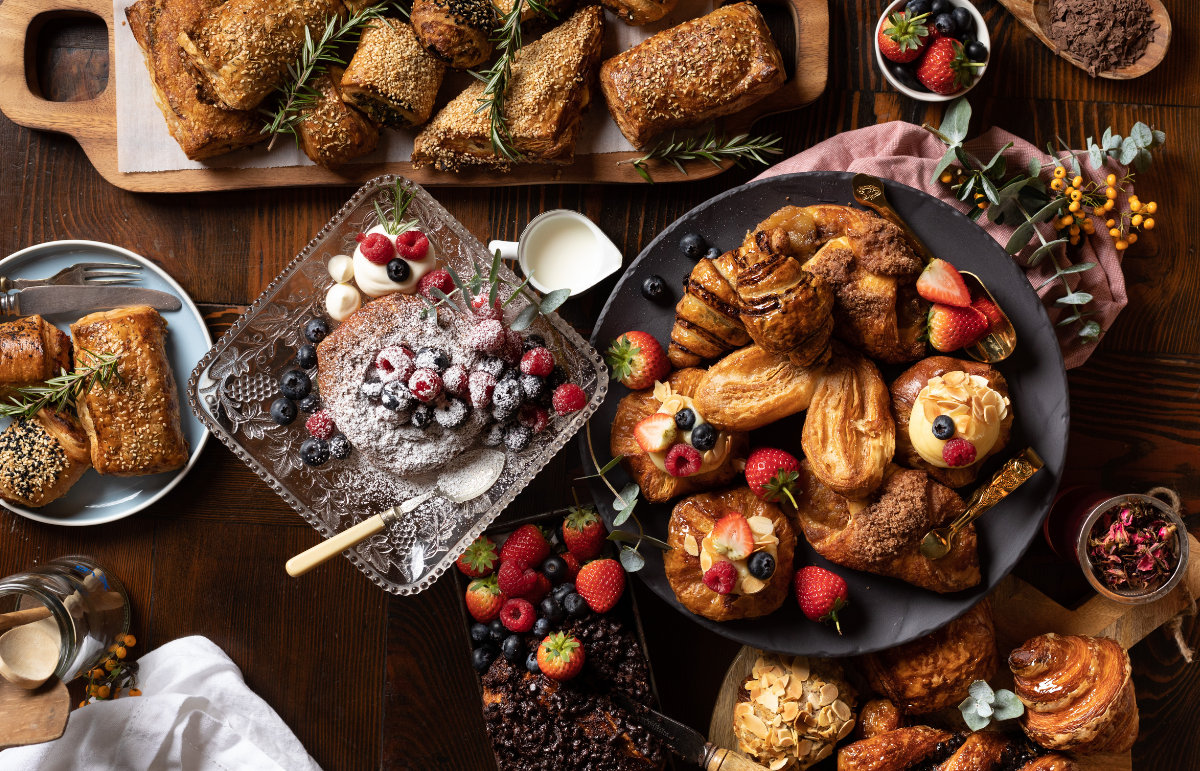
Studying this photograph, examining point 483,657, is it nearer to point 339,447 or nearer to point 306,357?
point 339,447

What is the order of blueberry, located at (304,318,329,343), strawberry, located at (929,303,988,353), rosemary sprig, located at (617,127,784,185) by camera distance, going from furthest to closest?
rosemary sprig, located at (617,127,784,185) < blueberry, located at (304,318,329,343) < strawberry, located at (929,303,988,353)

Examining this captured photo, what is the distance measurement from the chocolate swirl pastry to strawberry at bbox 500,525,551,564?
0.24 m

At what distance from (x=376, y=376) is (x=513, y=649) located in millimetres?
981

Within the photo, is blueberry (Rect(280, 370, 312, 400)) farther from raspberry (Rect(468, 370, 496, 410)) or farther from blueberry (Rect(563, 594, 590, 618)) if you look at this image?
blueberry (Rect(563, 594, 590, 618))

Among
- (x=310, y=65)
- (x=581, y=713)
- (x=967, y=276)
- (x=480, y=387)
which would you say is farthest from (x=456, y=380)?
(x=967, y=276)

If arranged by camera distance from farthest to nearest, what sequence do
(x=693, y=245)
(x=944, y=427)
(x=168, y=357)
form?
1. (x=168, y=357)
2. (x=693, y=245)
3. (x=944, y=427)

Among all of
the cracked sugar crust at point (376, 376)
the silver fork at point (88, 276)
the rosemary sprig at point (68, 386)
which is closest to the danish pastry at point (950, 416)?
the cracked sugar crust at point (376, 376)

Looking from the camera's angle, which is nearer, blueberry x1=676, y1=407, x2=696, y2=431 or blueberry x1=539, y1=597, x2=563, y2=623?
blueberry x1=676, y1=407, x2=696, y2=431

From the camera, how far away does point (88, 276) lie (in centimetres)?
272

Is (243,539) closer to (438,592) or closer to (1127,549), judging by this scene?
(438,592)

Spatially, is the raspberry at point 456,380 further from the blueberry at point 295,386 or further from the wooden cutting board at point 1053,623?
the wooden cutting board at point 1053,623

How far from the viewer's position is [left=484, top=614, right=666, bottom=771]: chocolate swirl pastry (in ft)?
7.69

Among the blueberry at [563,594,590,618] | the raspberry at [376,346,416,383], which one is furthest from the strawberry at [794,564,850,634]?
the raspberry at [376,346,416,383]

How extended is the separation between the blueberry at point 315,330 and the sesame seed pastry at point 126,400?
0.63 metres
